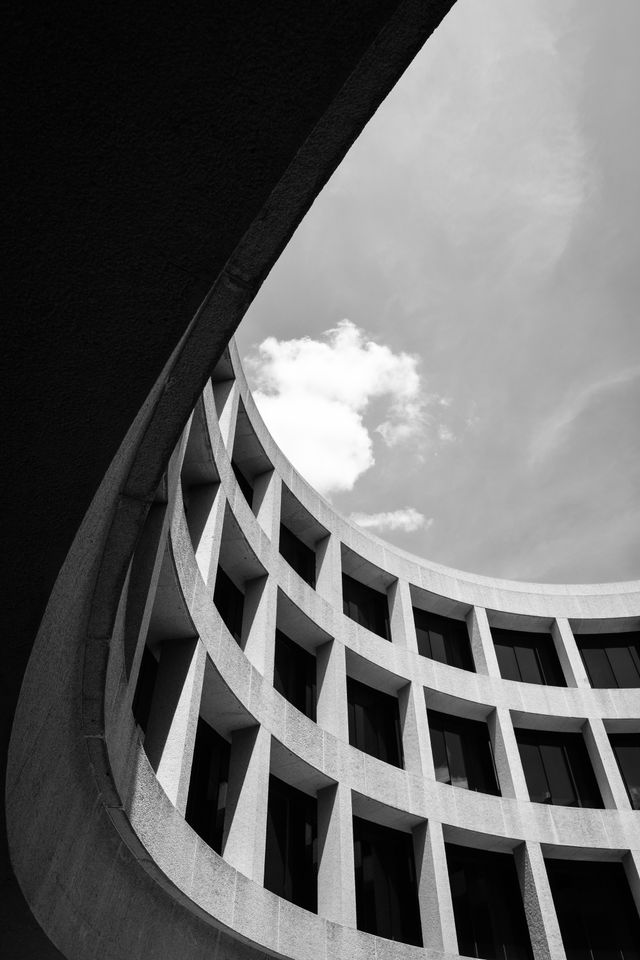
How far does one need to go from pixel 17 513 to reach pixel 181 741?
8140 mm

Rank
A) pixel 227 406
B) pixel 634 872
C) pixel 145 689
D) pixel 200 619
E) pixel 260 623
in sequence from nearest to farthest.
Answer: pixel 145 689, pixel 200 619, pixel 260 623, pixel 227 406, pixel 634 872

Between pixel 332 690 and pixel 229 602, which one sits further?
pixel 332 690

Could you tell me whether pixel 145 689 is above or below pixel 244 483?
Result: below

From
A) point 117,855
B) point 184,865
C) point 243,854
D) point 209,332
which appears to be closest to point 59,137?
point 209,332

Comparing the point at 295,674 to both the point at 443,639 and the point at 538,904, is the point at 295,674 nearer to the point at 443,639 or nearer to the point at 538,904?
the point at 443,639

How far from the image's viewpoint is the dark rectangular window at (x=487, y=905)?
18.3 meters

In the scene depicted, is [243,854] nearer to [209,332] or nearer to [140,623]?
[140,623]

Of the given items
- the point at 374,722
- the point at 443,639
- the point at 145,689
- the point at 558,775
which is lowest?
the point at 145,689

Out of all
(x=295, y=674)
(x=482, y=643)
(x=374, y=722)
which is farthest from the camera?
(x=482, y=643)

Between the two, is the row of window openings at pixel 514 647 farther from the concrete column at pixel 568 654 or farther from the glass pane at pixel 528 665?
the concrete column at pixel 568 654

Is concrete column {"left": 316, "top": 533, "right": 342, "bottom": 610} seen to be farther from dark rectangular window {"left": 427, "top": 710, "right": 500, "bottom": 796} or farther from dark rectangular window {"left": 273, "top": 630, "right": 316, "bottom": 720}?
dark rectangular window {"left": 427, "top": 710, "right": 500, "bottom": 796}

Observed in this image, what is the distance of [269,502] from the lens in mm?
19078

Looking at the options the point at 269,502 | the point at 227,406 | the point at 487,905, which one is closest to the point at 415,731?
the point at 487,905

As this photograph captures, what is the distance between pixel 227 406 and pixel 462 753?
13.5 m
